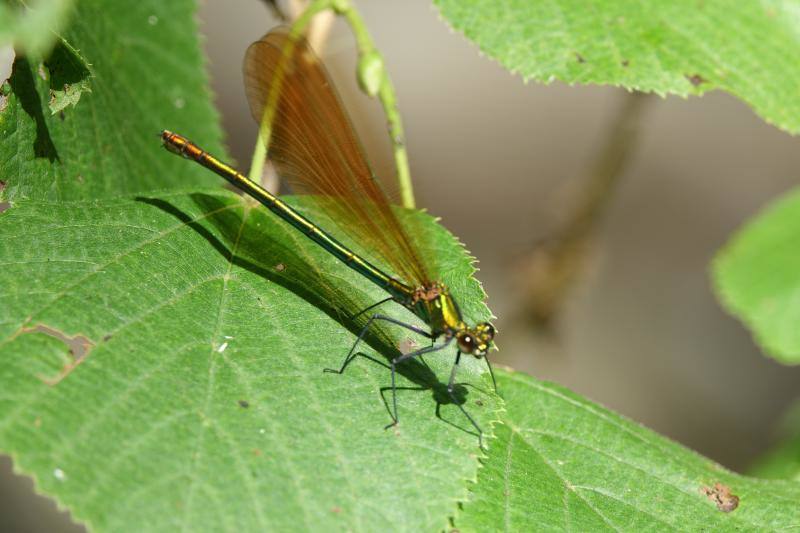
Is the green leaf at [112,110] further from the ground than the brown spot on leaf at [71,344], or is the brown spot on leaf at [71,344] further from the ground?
the green leaf at [112,110]

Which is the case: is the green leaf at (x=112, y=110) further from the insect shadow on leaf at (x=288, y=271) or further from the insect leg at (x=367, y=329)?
the insect leg at (x=367, y=329)

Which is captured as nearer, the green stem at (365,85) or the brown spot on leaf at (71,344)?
the brown spot on leaf at (71,344)

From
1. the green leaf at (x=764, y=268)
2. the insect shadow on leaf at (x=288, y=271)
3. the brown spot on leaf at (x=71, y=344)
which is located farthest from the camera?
the green leaf at (x=764, y=268)

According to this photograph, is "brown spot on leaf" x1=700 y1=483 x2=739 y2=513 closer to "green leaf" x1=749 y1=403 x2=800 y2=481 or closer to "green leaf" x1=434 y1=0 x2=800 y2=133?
"green leaf" x1=434 y1=0 x2=800 y2=133

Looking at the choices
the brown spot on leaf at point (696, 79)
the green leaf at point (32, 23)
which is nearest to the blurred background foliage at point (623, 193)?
the brown spot on leaf at point (696, 79)

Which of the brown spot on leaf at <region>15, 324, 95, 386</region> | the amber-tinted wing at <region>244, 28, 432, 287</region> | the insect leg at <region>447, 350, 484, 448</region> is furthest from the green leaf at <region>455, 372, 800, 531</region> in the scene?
the brown spot on leaf at <region>15, 324, 95, 386</region>

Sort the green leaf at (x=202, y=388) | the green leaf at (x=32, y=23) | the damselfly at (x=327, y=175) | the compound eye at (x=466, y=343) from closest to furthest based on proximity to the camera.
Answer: the green leaf at (x=32, y=23)
the green leaf at (x=202, y=388)
the compound eye at (x=466, y=343)
the damselfly at (x=327, y=175)

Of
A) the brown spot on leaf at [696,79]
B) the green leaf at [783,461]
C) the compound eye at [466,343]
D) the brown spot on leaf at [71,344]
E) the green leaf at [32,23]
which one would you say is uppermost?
the brown spot on leaf at [696,79]

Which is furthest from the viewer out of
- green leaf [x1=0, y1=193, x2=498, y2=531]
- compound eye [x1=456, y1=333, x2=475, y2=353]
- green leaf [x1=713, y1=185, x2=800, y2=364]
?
green leaf [x1=713, y1=185, x2=800, y2=364]
